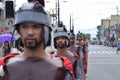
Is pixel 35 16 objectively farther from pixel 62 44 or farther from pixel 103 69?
pixel 103 69

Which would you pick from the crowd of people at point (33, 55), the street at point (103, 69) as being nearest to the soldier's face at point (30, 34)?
the crowd of people at point (33, 55)

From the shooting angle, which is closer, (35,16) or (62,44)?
(35,16)

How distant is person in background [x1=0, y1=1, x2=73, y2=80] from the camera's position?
148 inches

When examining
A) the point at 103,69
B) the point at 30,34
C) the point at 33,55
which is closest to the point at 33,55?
the point at 33,55

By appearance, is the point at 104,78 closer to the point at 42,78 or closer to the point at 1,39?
the point at 1,39

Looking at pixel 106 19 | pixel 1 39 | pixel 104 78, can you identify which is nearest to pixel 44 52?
pixel 104 78

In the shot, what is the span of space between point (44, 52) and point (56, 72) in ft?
0.62

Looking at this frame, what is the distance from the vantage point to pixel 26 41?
12.3 ft

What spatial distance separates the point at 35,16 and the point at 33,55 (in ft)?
1.00

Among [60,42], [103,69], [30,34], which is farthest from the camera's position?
[103,69]

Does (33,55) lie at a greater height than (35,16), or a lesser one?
lesser

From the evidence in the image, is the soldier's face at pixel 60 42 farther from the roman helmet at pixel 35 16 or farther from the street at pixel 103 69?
the street at pixel 103 69

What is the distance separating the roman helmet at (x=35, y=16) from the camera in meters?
3.83

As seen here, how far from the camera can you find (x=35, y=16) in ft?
12.6
